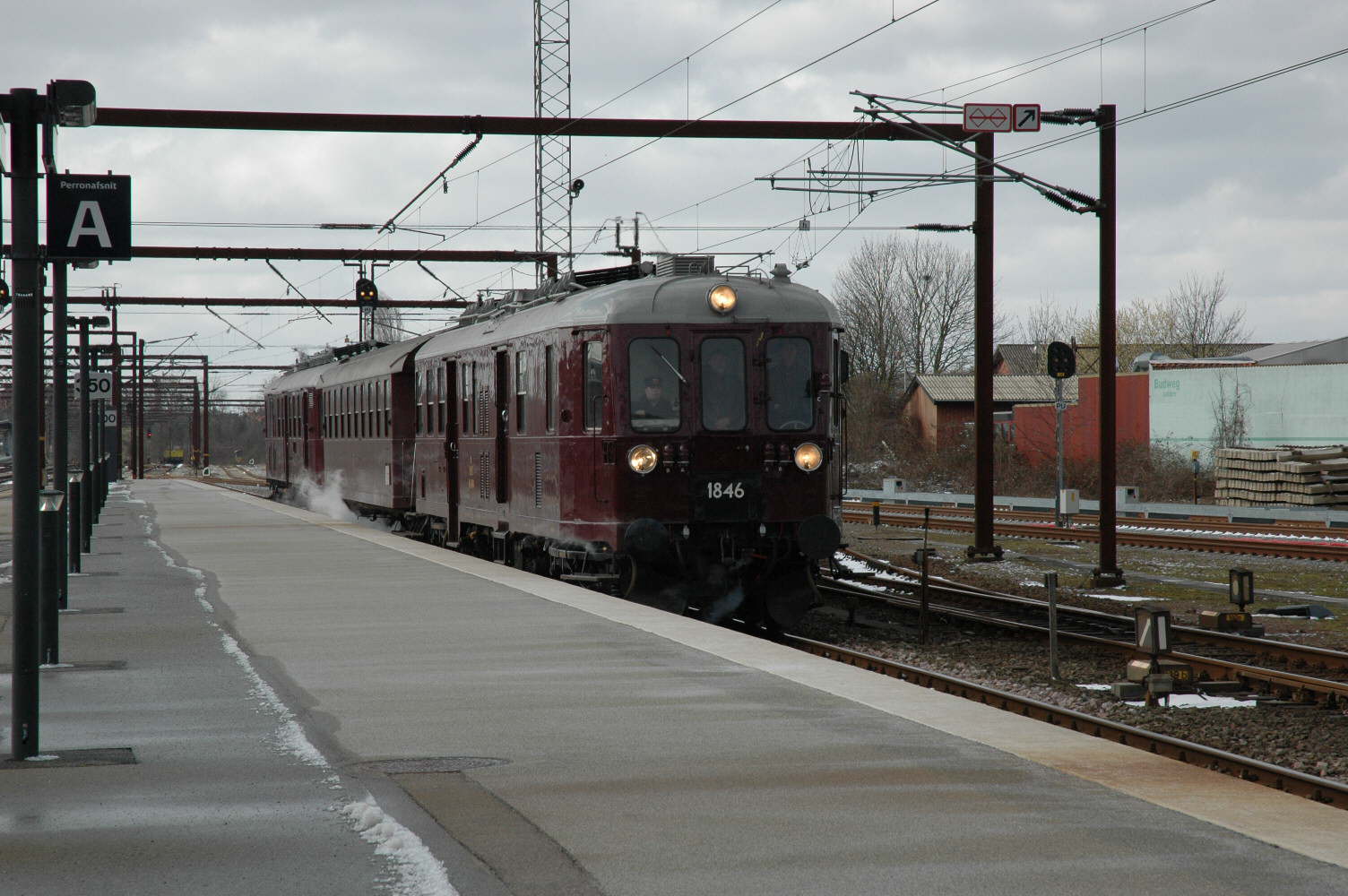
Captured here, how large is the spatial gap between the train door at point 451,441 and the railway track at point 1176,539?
624cm

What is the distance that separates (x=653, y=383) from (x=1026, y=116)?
300 inches

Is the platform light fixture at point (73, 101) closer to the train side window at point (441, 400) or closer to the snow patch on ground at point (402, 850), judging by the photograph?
the snow patch on ground at point (402, 850)

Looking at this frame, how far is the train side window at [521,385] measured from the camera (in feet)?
52.0

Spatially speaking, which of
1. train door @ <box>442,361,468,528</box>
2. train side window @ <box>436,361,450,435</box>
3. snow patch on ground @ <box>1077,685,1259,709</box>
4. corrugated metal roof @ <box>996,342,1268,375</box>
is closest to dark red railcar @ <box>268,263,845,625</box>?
snow patch on ground @ <box>1077,685,1259,709</box>

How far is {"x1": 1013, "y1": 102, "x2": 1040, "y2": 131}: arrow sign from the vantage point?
19.0 meters

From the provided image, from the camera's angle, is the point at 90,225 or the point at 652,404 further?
the point at 652,404

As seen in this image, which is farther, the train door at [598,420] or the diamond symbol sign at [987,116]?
the diamond symbol sign at [987,116]

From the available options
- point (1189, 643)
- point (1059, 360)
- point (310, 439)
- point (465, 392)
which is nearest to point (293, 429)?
point (310, 439)

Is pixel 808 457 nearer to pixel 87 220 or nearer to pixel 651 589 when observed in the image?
pixel 651 589

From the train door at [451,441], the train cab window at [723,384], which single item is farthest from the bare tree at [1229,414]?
the train cab window at [723,384]

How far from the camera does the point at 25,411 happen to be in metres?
6.63

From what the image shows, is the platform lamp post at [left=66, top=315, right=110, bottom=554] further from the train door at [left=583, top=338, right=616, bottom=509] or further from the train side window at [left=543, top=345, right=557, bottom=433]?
the train door at [left=583, top=338, right=616, bottom=509]

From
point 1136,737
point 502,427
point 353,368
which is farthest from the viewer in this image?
point 353,368

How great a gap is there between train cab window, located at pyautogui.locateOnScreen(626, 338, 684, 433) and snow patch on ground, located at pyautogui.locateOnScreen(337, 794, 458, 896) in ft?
26.7
